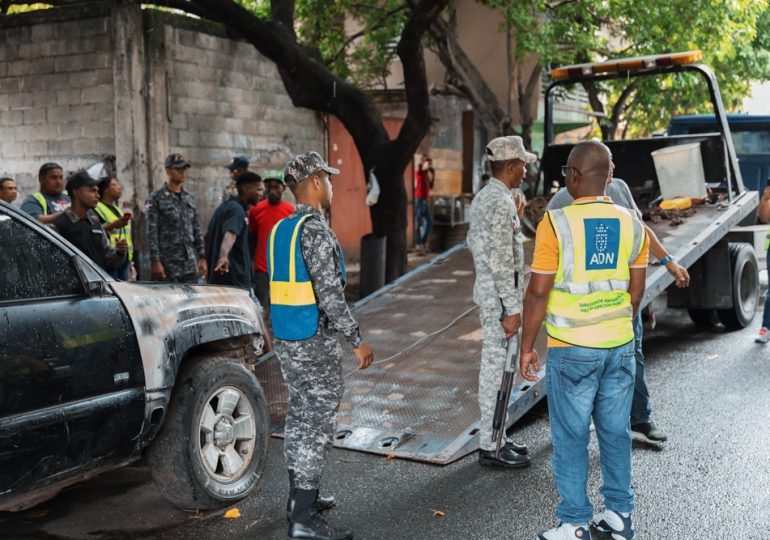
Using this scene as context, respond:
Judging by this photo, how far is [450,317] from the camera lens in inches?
295

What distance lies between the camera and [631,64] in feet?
29.4

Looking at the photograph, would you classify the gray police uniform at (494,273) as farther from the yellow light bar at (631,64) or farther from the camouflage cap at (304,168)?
the yellow light bar at (631,64)

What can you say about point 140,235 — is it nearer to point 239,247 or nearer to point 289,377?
point 239,247

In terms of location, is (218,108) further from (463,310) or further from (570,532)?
(570,532)

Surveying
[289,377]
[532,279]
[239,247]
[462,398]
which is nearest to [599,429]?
[532,279]

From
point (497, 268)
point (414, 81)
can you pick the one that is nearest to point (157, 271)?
point (497, 268)

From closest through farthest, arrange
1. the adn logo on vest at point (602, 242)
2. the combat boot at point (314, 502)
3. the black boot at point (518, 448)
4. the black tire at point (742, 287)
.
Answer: the adn logo on vest at point (602, 242)
the combat boot at point (314, 502)
the black boot at point (518, 448)
the black tire at point (742, 287)

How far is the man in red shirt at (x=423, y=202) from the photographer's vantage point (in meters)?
17.8

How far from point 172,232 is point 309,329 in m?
3.80

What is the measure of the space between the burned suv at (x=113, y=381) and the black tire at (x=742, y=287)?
20.0 ft

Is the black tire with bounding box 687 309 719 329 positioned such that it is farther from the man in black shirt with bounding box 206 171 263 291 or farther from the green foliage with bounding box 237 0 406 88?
the green foliage with bounding box 237 0 406 88

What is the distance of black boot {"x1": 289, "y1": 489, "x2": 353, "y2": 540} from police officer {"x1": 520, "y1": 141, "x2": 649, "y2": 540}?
1.01 metres

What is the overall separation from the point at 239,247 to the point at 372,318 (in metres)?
1.40

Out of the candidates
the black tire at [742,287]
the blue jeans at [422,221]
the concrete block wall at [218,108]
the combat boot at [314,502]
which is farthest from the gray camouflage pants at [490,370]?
the blue jeans at [422,221]
